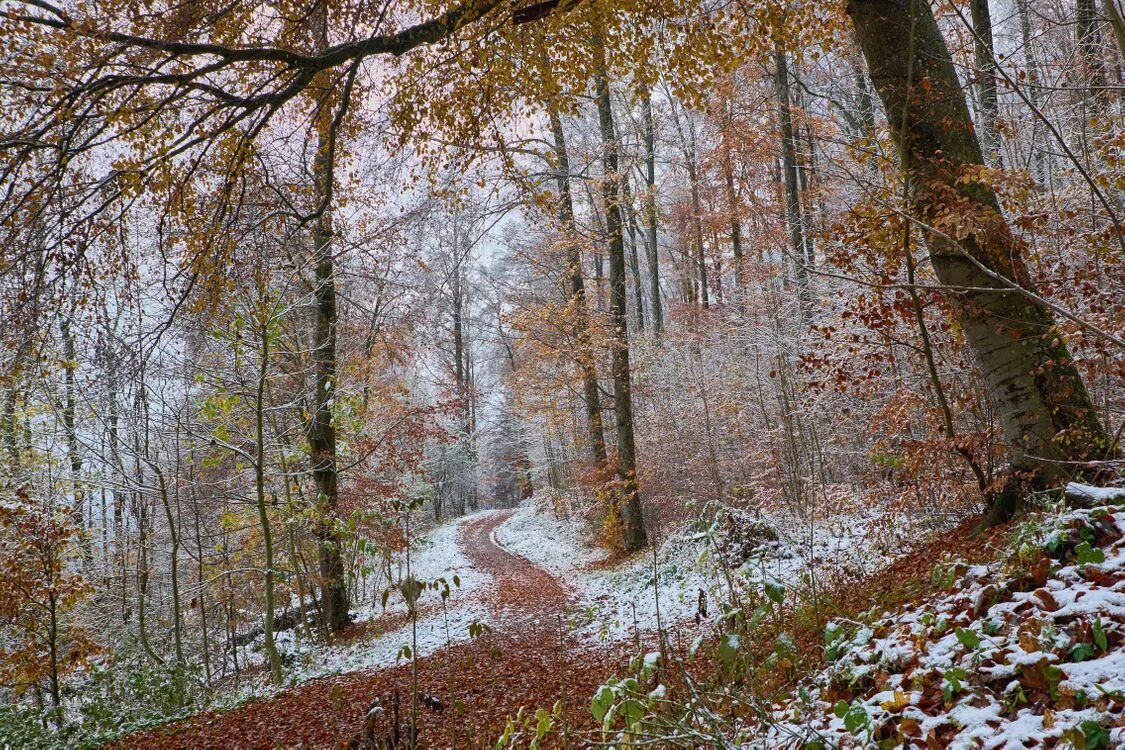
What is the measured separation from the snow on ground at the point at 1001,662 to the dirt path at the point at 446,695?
1.82 meters

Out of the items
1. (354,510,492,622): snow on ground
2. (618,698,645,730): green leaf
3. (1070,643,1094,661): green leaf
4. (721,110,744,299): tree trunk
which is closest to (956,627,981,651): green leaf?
(1070,643,1094,661): green leaf

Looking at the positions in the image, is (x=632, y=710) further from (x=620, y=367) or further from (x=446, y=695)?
(x=620, y=367)

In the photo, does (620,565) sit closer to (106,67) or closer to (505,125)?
(505,125)

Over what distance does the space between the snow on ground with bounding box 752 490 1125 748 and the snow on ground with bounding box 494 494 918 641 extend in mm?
696

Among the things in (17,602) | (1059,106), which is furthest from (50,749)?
(1059,106)

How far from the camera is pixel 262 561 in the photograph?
41.4ft

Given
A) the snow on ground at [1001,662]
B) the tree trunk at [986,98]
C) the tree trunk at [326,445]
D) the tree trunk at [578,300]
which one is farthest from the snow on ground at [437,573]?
the tree trunk at [986,98]

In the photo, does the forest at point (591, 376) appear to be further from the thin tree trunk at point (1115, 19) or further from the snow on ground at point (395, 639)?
the thin tree trunk at point (1115, 19)

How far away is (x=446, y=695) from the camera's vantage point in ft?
21.0

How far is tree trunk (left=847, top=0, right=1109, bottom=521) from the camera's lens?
4.45 metres

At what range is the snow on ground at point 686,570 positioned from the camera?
6367mm

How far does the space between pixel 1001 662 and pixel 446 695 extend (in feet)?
17.0

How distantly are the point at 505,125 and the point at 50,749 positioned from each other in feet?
27.9

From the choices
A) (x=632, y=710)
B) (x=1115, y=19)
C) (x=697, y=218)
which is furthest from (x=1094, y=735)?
(x=697, y=218)
